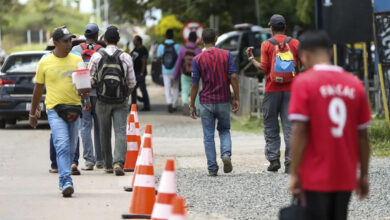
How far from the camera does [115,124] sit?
38.4 ft

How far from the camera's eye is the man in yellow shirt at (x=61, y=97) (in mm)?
10047

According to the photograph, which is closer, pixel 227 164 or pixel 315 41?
pixel 315 41

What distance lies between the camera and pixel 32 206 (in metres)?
9.57

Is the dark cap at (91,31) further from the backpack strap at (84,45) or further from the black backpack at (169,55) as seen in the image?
the black backpack at (169,55)

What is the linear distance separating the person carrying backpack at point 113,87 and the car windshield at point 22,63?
7.09 m

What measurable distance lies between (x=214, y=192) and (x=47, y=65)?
6.92 feet

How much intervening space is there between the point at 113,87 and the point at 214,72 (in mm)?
1153

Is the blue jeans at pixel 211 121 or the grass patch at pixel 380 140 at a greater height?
the blue jeans at pixel 211 121

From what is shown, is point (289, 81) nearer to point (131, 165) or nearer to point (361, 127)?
point (131, 165)

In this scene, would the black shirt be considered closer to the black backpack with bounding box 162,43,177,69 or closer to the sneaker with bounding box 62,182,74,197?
the black backpack with bounding box 162,43,177,69

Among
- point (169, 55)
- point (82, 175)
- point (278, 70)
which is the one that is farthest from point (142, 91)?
point (278, 70)

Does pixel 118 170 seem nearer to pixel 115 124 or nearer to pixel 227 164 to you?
pixel 115 124

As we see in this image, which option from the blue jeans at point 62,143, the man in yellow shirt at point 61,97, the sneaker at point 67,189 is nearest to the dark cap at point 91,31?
the man in yellow shirt at point 61,97

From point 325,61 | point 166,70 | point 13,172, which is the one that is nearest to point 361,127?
point 325,61
